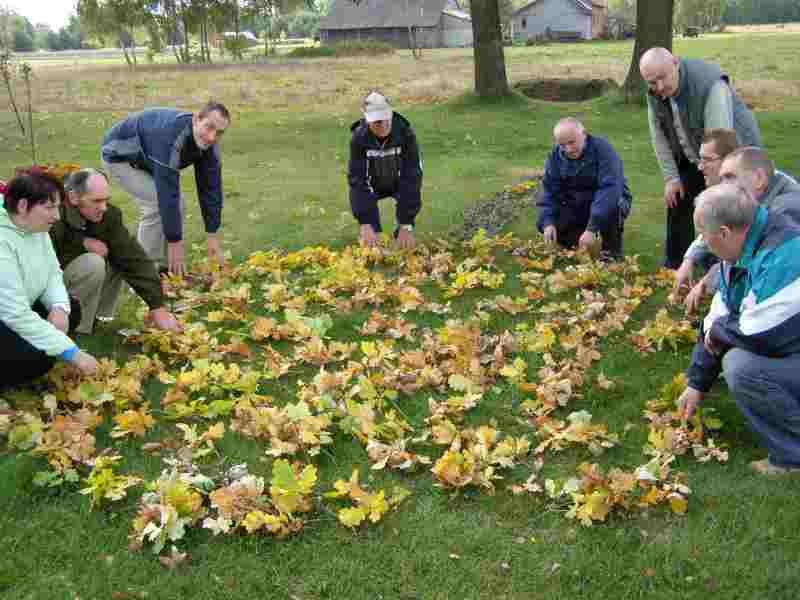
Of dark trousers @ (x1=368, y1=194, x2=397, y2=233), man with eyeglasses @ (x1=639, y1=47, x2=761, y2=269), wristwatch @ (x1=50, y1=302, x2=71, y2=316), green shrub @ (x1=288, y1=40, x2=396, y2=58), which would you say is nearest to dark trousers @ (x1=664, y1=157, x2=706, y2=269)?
man with eyeglasses @ (x1=639, y1=47, x2=761, y2=269)

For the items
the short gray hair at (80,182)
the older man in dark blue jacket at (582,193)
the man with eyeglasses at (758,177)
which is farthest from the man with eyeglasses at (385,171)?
the man with eyeglasses at (758,177)

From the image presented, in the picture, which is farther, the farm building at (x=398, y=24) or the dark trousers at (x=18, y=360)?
the farm building at (x=398, y=24)

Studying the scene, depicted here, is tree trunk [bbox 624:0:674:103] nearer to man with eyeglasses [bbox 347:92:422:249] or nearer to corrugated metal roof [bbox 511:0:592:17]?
man with eyeglasses [bbox 347:92:422:249]

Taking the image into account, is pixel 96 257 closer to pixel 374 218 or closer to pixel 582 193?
pixel 374 218

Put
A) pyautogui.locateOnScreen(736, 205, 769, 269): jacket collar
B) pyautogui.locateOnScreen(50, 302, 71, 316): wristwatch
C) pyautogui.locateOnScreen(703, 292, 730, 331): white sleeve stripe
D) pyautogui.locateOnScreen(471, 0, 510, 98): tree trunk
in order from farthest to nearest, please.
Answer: pyautogui.locateOnScreen(471, 0, 510, 98): tree trunk
pyautogui.locateOnScreen(50, 302, 71, 316): wristwatch
pyautogui.locateOnScreen(703, 292, 730, 331): white sleeve stripe
pyautogui.locateOnScreen(736, 205, 769, 269): jacket collar

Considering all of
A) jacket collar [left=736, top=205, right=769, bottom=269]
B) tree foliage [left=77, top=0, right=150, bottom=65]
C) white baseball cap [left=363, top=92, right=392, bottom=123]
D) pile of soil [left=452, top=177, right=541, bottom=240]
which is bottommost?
pile of soil [left=452, top=177, right=541, bottom=240]

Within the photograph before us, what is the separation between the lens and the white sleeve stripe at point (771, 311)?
3244 mm

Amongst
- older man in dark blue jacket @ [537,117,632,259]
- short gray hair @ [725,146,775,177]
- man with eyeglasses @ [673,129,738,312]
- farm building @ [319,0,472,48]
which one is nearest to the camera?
short gray hair @ [725,146,775,177]

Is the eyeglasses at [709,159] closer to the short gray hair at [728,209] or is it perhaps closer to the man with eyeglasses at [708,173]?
the man with eyeglasses at [708,173]

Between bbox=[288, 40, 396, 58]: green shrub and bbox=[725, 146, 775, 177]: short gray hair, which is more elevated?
bbox=[288, 40, 396, 58]: green shrub

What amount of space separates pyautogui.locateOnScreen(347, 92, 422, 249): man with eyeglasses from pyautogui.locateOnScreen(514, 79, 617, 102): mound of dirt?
11.6 metres

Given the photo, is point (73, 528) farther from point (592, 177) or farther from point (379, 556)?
point (592, 177)

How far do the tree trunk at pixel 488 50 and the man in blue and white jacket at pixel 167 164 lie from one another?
10624mm

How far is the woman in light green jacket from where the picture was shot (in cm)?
401
